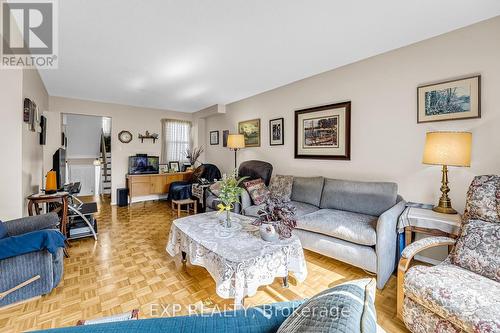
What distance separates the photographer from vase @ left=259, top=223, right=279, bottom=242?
1823 mm

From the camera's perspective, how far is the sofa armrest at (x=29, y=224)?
193cm

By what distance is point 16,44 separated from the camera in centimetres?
236

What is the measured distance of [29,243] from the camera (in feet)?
5.34

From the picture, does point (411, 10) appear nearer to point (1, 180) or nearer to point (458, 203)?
point (458, 203)

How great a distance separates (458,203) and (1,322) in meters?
3.95

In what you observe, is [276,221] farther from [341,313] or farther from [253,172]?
[253,172]

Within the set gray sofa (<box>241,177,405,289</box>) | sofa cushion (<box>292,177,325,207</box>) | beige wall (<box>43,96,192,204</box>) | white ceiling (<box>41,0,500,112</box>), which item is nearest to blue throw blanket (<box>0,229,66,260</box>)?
white ceiling (<box>41,0,500,112</box>)

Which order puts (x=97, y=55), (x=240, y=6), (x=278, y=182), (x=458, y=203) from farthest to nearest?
(x=278, y=182), (x=97, y=55), (x=458, y=203), (x=240, y=6)

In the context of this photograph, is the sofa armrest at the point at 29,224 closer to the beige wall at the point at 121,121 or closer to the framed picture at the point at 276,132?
the framed picture at the point at 276,132

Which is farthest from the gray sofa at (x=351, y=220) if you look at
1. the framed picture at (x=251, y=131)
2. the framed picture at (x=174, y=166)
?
the framed picture at (x=174, y=166)

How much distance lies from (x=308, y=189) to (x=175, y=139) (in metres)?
4.30

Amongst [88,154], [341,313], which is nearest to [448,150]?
[341,313]

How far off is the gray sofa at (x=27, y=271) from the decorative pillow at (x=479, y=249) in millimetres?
3056

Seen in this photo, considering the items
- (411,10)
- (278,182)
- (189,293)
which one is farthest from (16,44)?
(411,10)
